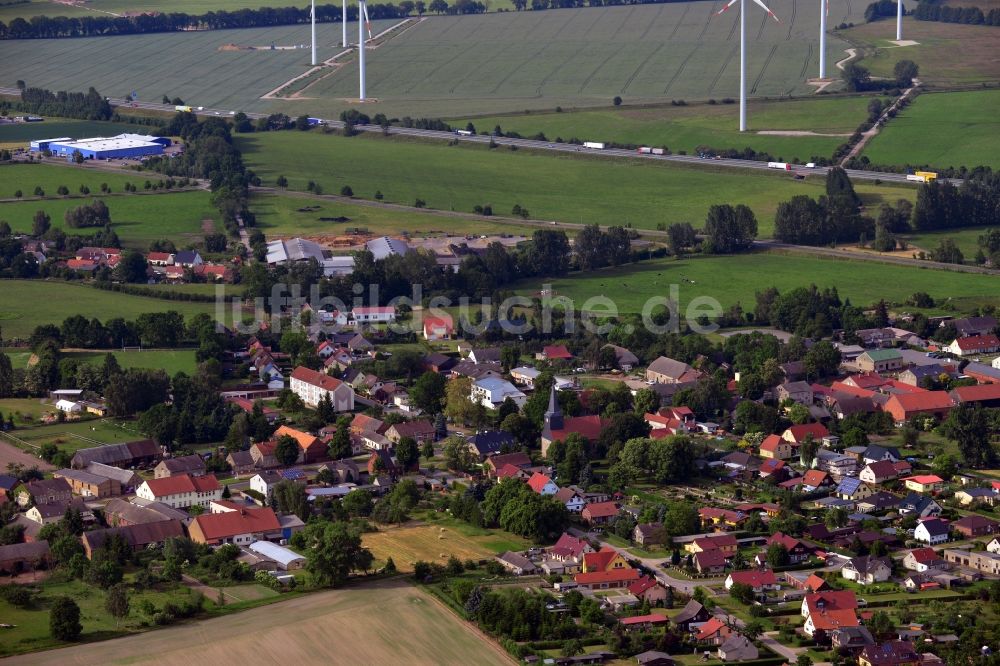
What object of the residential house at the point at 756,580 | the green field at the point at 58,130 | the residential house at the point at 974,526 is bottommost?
the residential house at the point at 756,580

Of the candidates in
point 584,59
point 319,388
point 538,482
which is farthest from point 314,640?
point 584,59

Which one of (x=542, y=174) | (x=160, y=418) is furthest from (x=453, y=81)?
(x=160, y=418)

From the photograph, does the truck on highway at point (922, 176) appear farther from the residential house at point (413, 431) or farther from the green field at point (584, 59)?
the residential house at point (413, 431)

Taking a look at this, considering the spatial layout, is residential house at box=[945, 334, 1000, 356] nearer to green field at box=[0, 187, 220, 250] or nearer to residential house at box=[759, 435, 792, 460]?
residential house at box=[759, 435, 792, 460]

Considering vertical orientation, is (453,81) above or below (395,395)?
above

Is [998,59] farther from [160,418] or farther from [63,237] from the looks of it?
[160,418]

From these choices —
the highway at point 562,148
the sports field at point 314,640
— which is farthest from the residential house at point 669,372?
the highway at point 562,148

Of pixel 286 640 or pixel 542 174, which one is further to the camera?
pixel 542 174
